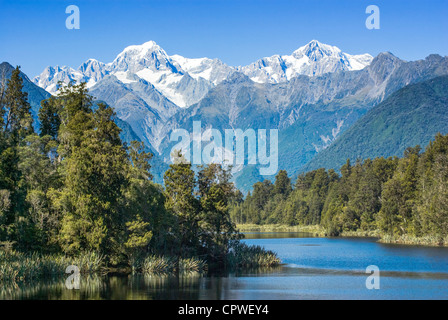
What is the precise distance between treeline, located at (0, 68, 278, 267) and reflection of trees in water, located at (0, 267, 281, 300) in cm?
475

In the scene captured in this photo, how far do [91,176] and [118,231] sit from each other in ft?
23.5

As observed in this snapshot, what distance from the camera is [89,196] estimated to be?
61.0 m

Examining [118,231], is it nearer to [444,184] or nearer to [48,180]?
[48,180]

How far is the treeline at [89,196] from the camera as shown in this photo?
60531 millimetres

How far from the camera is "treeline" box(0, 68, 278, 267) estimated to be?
60531 millimetres

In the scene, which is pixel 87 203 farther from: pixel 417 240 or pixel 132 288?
pixel 417 240

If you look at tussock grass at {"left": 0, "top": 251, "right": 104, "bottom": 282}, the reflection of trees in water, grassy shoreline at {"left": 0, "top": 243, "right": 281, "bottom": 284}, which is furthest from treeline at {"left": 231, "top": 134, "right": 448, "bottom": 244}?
tussock grass at {"left": 0, "top": 251, "right": 104, "bottom": 282}

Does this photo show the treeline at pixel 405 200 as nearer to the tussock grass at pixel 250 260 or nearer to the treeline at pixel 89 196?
the tussock grass at pixel 250 260

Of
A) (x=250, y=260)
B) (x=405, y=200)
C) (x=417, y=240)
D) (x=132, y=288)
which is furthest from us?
(x=405, y=200)

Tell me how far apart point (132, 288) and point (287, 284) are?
652 inches

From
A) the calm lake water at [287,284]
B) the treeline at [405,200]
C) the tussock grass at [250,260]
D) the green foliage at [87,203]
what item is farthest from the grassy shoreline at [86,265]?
the treeline at [405,200]

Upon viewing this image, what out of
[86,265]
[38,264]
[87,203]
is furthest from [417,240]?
[38,264]

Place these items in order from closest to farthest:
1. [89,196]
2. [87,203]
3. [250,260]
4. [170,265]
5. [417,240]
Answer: [87,203], [89,196], [170,265], [250,260], [417,240]

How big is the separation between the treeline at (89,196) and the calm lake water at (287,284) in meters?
5.59
